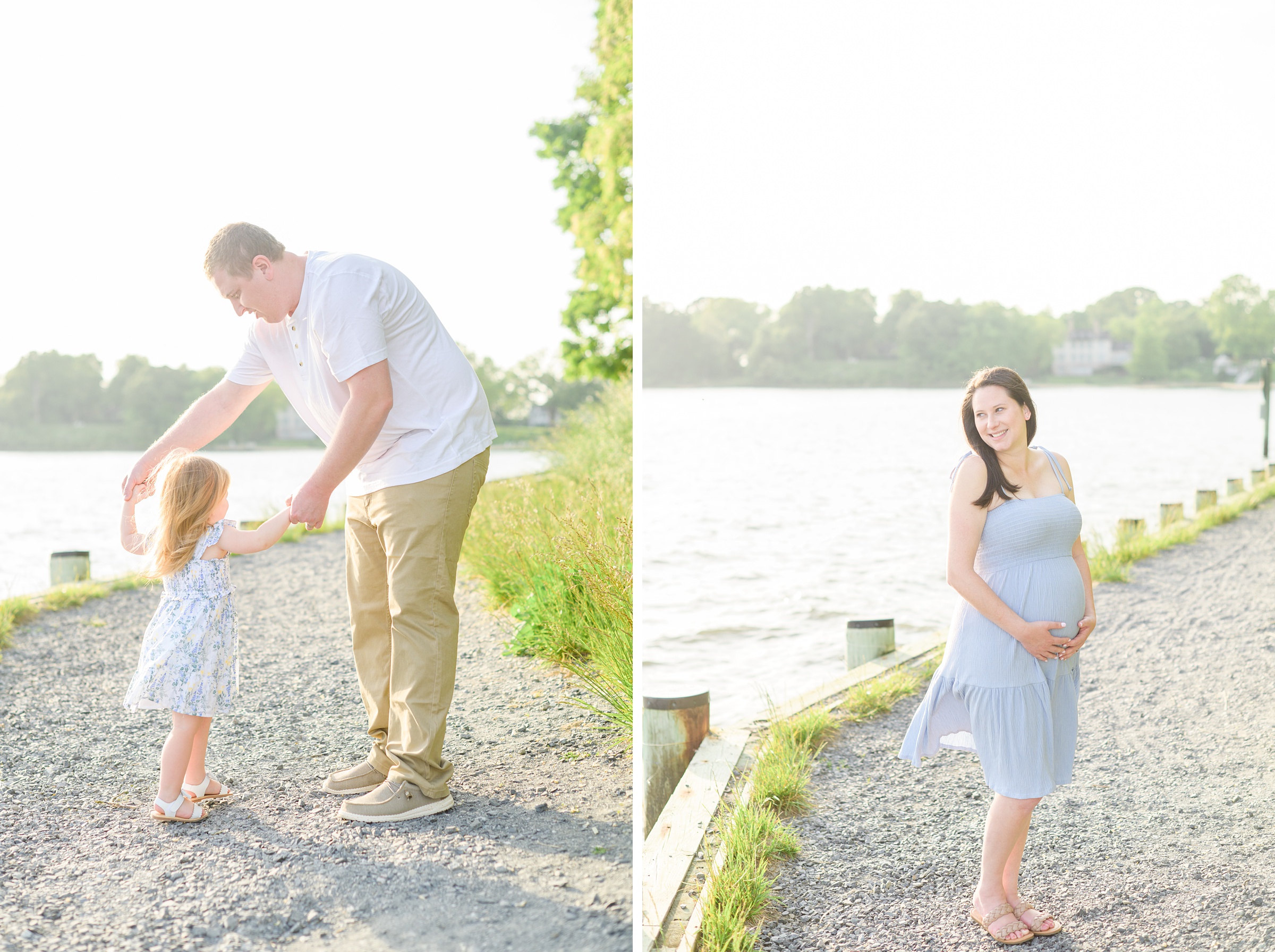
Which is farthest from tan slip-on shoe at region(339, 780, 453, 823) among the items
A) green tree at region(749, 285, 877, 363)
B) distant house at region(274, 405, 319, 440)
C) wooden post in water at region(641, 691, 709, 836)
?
green tree at region(749, 285, 877, 363)

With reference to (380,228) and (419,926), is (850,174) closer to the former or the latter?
(380,228)

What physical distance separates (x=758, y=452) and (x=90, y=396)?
14.1 meters

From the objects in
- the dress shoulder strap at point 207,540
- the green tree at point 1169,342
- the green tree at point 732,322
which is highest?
the green tree at point 732,322

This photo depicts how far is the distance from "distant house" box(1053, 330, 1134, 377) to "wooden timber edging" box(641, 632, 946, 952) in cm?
2042

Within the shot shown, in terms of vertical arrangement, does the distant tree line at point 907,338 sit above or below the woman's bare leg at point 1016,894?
above

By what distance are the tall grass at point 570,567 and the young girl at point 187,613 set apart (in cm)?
116

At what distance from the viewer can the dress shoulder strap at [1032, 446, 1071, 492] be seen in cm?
225

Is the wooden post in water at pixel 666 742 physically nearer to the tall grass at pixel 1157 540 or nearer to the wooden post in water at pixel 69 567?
the tall grass at pixel 1157 540

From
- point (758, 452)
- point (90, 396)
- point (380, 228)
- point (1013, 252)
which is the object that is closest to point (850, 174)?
point (1013, 252)

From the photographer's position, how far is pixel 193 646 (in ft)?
8.44

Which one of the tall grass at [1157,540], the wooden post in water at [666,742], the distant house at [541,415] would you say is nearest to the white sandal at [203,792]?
the wooden post in water at [666,742]

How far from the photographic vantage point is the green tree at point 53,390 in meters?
18.6

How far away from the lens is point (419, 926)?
209cm

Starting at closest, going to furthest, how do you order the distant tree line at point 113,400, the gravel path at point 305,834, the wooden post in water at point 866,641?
1. the gravel path at point 305,834
2. the wooden post in water at point 866,641
3. the distant tree line at point 113,400
